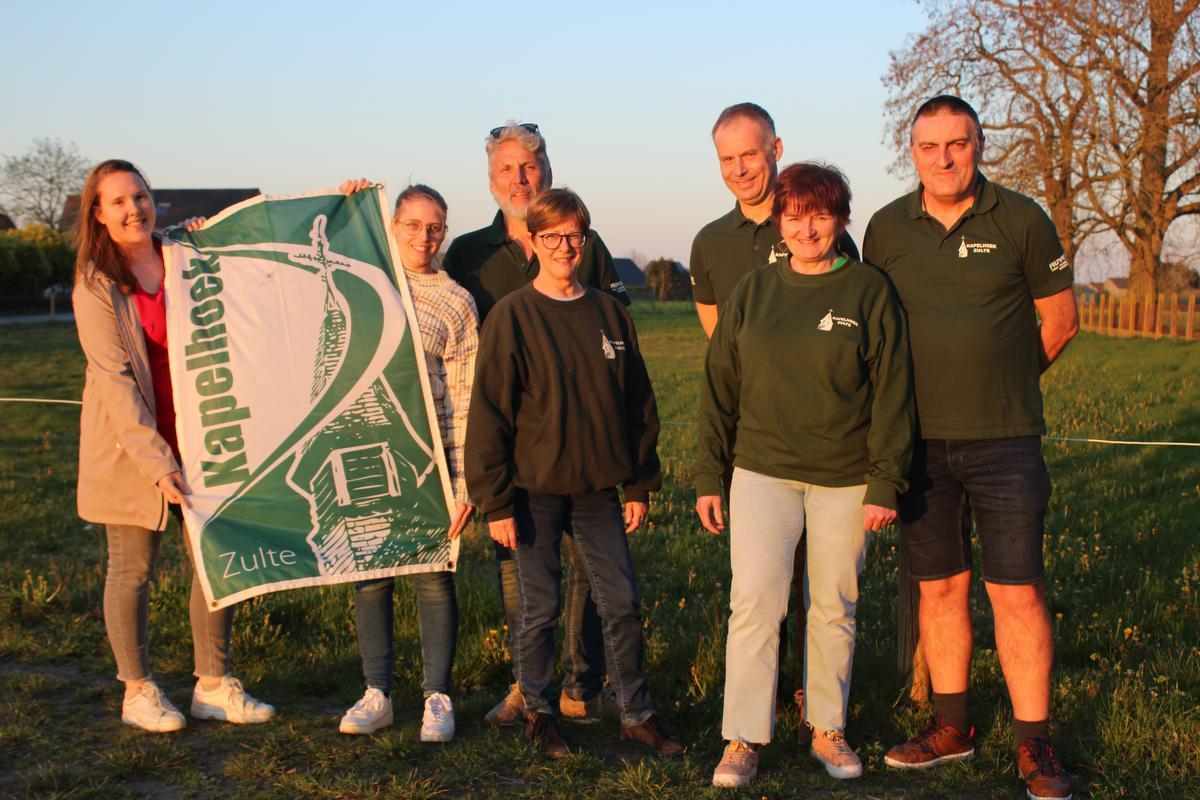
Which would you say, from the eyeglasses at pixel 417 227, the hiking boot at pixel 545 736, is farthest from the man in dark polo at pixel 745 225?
the eyeglasses at pixel 417 227

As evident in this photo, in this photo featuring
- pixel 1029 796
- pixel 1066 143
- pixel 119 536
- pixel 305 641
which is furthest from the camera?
pixel 1066 143

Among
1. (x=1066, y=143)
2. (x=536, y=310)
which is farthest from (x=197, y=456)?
(x=1066, y=143)

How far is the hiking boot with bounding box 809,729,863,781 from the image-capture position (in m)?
4.29

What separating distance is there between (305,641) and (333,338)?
1.86m

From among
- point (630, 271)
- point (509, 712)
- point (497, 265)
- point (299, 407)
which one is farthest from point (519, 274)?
point (630, 271)

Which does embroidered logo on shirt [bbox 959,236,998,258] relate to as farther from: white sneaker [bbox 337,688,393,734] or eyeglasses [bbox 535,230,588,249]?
white sneaker [bbox 337,688,393,734]

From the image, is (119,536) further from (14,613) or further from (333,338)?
(14,613)

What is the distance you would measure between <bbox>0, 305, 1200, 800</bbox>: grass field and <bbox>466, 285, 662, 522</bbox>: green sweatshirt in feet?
3.63

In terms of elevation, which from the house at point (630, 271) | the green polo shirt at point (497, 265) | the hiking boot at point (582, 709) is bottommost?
the hiking boot at point (582, 709)

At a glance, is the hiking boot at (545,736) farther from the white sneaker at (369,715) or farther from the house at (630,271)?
the house at (630,271)

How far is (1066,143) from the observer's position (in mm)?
35375

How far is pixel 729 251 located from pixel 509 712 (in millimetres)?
2222

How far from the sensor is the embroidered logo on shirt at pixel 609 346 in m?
4.54

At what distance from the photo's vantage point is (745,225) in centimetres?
488
